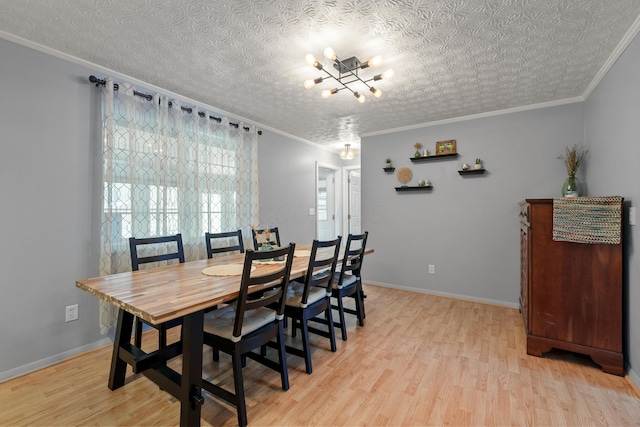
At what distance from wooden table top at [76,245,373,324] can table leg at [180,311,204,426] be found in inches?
5.5

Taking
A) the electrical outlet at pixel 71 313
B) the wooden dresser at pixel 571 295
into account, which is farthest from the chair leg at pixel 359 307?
the electrical outlet at pixel 71 313

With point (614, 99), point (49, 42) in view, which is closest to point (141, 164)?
point (49, 42)

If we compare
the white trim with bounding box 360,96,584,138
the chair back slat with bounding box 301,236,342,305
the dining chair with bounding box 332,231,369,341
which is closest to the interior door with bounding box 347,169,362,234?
the white trim with bounding box 360,96,584,138

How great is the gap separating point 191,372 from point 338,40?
89.9 inches

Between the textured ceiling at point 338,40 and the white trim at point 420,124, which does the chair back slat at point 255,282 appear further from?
the white trim at point 420,124

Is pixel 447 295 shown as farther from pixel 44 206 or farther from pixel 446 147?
pixel 44 206

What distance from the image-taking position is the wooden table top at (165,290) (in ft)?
4.17

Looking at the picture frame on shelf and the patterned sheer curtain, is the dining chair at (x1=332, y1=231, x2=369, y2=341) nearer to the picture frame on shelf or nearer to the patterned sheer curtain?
the patterned sheer curtain

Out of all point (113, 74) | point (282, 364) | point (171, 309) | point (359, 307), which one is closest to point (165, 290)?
point (171, 309)

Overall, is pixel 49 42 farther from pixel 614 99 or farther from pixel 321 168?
pixel 614 99

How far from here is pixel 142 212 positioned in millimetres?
2652

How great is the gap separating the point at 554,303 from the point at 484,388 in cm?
97

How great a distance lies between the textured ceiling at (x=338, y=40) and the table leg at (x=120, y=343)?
6.34 ft

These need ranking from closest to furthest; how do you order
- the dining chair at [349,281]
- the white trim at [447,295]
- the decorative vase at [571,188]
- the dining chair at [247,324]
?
the dining chair at [247,324] → the dining chair at [349,281] → the decorative vase at [571,188] → the white trim at [447,295]
